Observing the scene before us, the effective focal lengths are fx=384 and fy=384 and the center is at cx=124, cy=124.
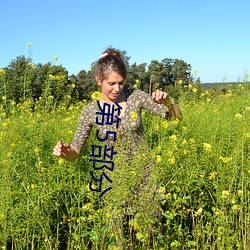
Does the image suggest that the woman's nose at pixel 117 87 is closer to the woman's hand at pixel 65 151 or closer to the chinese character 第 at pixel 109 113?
the chinese character 第 at pixel 109 113

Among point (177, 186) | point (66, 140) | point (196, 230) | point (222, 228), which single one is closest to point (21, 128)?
point (66, 140)

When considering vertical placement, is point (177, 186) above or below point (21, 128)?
below

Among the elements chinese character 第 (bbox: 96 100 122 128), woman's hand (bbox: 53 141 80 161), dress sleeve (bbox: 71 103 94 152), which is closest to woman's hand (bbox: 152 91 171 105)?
chinese character 第 (bbox: 96 100 122 128)

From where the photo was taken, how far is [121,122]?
2.39 metres

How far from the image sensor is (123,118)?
2.39 meters

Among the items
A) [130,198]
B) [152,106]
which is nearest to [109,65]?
[152,106]

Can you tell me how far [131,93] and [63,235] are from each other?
109cm

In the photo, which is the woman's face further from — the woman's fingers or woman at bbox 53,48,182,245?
the woman's fingers

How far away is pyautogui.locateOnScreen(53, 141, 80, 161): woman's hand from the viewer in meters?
2.11

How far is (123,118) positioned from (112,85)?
230 millimetres

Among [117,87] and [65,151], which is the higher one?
[117,87]

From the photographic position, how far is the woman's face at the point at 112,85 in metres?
2.26

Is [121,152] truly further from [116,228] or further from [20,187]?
[20,187]

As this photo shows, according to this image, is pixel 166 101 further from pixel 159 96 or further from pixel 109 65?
pixel 109 65
